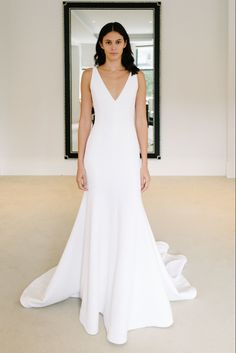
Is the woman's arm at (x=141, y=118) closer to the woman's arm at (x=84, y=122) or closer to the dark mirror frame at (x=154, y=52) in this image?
the woman's arm at (x=84, y=122)

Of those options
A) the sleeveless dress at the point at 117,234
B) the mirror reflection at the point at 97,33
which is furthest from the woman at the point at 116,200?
the mirror reflection at the point at 97,33

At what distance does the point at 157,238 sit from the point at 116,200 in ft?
3.02

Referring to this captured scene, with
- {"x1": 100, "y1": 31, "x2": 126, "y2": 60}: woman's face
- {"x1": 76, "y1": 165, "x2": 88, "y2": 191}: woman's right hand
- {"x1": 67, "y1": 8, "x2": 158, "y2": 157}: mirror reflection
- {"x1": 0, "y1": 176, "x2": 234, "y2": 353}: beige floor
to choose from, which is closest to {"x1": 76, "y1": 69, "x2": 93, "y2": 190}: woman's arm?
{"x1": 76, "y1": 165, "x2": 88, "y2": 191}: woman's right hand

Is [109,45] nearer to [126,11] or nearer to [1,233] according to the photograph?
[1,233]

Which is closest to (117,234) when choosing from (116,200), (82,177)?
(116,200)

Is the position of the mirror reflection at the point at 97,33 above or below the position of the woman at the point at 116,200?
above

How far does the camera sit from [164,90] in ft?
13.1

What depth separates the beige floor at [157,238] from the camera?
119cm

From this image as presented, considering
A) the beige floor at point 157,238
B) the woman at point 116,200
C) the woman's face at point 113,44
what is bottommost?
the beige floor at point 157,238

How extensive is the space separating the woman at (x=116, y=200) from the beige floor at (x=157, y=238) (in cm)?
6

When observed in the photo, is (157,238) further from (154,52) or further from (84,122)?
(154,52)

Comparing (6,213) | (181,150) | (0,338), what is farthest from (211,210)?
(181,150)

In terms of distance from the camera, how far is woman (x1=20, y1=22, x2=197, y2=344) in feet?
4.07

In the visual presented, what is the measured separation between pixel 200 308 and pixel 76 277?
0.40m
